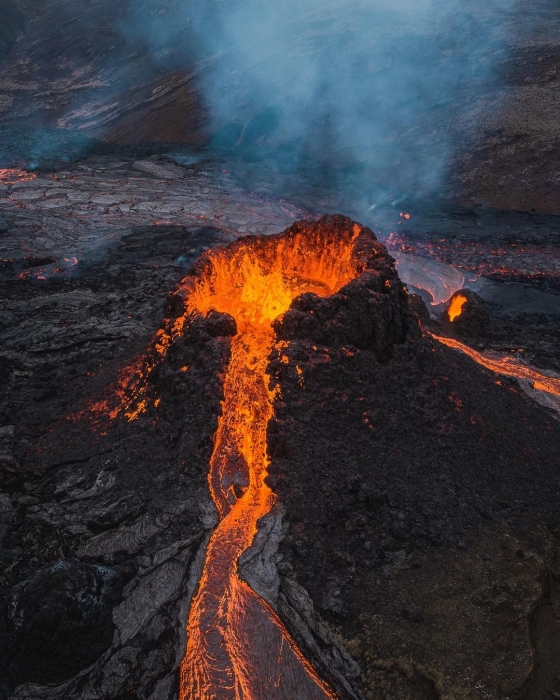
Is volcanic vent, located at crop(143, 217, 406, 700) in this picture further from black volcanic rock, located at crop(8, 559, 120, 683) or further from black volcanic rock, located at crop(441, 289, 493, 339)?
black volcanic rock, located at crop(441, 289, 493, 339)

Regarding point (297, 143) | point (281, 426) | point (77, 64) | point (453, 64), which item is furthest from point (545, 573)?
point (77, 64)

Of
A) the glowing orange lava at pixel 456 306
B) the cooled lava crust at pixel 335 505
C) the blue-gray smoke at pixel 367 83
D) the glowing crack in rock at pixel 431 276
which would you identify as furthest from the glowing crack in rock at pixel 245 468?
the blue-gray smoke at pixel 367 83

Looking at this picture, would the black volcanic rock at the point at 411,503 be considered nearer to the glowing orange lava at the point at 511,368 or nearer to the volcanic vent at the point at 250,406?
the volcanic vent at the point at 250,406

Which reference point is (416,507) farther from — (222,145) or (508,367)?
(222,145)

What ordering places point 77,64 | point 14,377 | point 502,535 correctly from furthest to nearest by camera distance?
point 77,64
point 14,377
point 502,535

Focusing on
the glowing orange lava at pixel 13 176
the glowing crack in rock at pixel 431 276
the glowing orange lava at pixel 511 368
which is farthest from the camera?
the glowing orange lava at pixel 13 176

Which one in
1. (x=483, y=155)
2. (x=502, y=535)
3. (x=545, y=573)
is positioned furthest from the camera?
(x=483, y=155)

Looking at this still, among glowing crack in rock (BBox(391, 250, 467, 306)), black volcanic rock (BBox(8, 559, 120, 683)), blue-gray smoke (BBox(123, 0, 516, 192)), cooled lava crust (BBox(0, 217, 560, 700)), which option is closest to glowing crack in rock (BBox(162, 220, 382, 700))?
cooled lava crust (BBox(0, 217, 560, 700))
